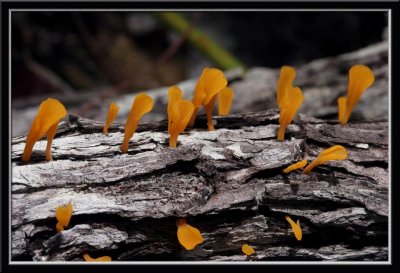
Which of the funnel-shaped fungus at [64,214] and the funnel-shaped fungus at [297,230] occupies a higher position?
the funnel-shaped fungus at [64,214]

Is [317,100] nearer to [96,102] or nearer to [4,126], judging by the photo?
[96,102]

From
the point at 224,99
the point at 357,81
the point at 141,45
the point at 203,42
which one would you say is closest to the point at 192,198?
the point at 224,99

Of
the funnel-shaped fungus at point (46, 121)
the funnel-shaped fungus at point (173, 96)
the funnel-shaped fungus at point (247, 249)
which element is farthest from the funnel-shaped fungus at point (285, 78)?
the funnel-shaped fungus at point (46, 121)

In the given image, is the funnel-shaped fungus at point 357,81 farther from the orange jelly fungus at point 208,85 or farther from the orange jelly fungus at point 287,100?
the orange jelly fungus at point 208,85

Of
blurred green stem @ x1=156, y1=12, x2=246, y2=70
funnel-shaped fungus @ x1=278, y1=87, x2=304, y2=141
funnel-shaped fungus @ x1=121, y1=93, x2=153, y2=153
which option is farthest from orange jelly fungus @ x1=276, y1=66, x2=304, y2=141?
blurred green stem @ x1=156, y1=12, x2=246, y2=70

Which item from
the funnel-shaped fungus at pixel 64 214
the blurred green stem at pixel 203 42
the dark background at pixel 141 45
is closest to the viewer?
the funnel-shaped fungus at pixel 64 214

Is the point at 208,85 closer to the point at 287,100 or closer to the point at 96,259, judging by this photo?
the point at 287,100

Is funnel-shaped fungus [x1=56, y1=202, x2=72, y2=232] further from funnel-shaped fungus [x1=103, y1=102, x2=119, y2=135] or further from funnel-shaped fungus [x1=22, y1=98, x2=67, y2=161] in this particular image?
funnel-shaped fungus [x1=103, y1=102, x2=119, y2=135]

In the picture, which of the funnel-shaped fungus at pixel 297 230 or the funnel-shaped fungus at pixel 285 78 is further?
the funnel-shaped fungus at pixel 285 78
